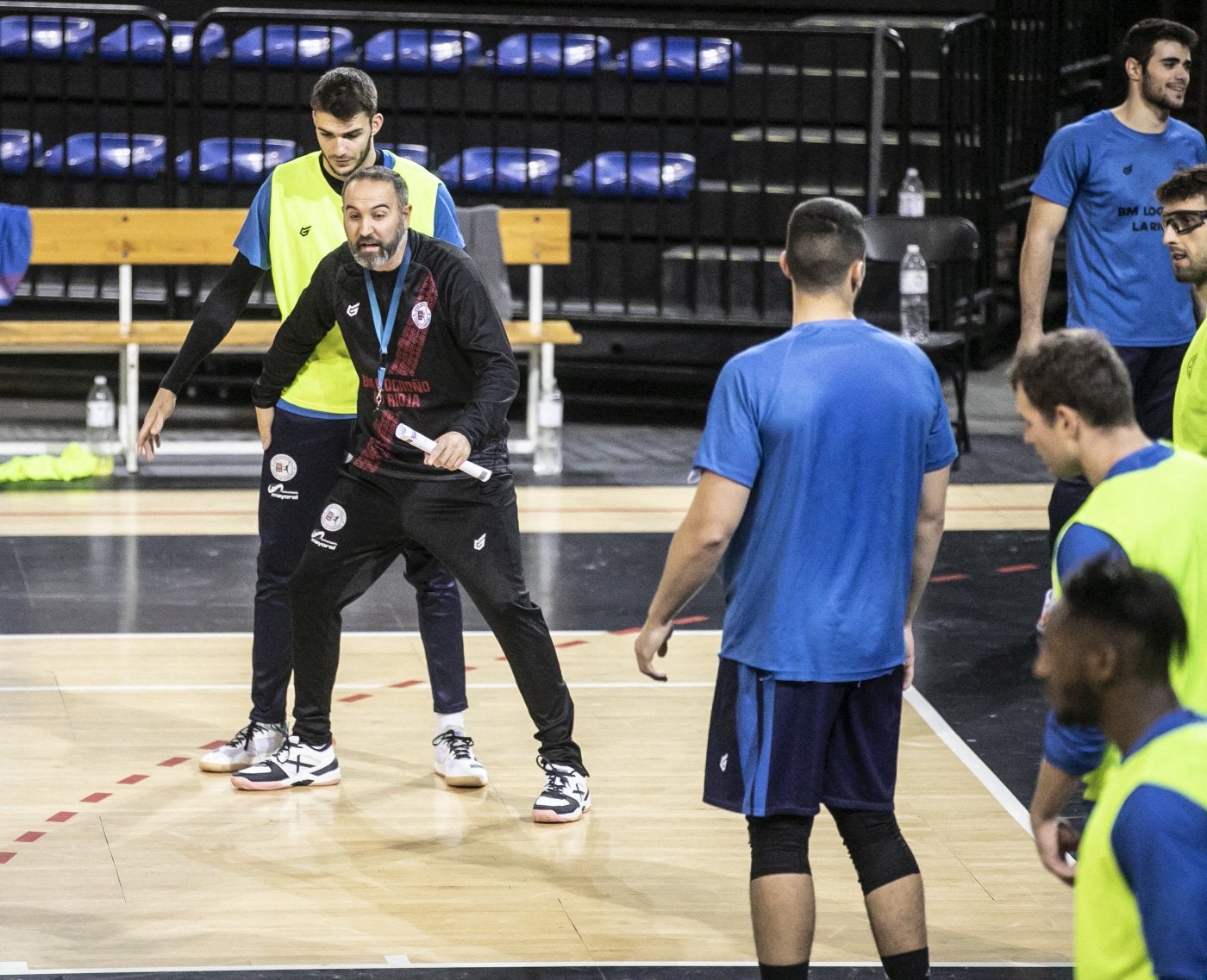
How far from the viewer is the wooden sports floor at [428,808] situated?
493 cm

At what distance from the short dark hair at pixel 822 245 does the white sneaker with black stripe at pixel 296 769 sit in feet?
8.51

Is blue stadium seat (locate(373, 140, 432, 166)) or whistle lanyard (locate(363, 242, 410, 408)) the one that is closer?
whistle lanyard (locate(363, 242, 410, 408))

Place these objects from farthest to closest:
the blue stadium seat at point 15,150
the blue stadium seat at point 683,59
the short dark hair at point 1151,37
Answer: the blue stadium seat at point 15,150
the blue stadium seat at point 683,59
the short dark hair at point 1151,37

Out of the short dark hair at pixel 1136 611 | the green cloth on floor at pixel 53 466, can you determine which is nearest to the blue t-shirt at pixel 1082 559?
the short dark hair at pixel 1136 611

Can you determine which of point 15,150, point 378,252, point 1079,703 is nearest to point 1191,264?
point 378,252

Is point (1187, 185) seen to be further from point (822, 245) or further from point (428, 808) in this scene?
point (428, 808)

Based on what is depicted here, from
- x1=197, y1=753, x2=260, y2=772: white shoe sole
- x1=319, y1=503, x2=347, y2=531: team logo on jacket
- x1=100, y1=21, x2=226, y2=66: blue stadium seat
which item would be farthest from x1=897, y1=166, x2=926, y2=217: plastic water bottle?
x1=319, y1=503, x2=347, y2=531: team logo on jacket

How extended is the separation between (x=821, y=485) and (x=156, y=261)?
781 centimetres

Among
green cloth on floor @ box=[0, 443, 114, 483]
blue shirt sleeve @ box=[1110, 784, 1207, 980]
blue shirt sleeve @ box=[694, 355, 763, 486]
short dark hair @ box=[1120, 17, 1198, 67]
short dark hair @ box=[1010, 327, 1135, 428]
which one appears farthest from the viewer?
green cloth on floor @ box=[0, 443, 114, 483]

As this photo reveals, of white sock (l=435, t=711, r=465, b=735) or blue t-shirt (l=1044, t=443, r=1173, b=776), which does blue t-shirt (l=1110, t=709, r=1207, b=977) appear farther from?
white sock (l=435, t=711, r=465, b=735)

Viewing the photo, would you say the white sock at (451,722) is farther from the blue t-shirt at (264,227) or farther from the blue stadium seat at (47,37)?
the blue stadium seat at (47,37)

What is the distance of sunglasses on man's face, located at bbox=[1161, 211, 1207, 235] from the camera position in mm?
4809

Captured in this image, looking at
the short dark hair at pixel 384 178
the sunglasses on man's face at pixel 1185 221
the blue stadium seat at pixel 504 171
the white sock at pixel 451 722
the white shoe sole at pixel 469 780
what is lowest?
the white shoe sole at pixel 469 780

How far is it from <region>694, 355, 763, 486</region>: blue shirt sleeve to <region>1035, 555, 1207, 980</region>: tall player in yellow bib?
140 centimetres
